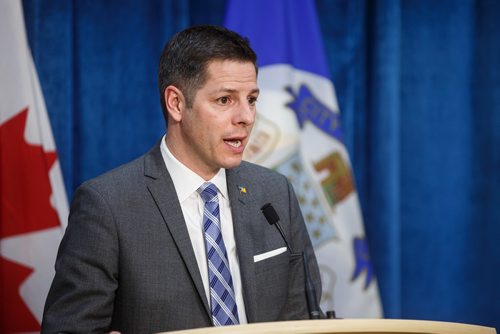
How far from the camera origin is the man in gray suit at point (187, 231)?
191cm

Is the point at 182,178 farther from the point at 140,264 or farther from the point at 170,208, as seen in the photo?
the point at 140,264

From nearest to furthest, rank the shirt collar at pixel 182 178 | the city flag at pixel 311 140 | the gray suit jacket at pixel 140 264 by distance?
the gray suit jacket at pixel 140 264, the shirt collar at pixel 182 178, the city flag at pixel 311 140

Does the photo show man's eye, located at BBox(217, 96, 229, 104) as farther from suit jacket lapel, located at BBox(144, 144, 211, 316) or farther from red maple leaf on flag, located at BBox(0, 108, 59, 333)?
red maple leaf on flag, located at BBox(0, 108, 59, 333)

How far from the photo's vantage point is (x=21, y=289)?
288 cm

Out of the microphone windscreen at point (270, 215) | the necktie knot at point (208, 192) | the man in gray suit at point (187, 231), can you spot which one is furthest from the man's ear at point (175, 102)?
the microphone windscreen at point (270, 215)

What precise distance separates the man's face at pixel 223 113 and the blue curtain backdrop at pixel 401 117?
64.7 inches

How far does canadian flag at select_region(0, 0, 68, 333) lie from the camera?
2877mm

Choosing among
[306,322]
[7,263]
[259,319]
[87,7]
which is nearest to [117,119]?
[87,7]

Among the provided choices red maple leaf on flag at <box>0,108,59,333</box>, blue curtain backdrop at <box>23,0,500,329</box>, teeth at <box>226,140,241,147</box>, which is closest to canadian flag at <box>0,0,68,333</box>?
red maple leaf on flag at <box>0,108,59,333</box>

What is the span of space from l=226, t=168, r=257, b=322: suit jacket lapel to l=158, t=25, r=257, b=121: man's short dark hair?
1.07 ft

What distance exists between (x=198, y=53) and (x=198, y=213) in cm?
50

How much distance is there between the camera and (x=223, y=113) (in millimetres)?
2059

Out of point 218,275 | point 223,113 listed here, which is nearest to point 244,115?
point 223,113

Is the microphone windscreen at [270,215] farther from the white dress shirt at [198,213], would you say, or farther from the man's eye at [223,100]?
the man's eye at [223,100]
